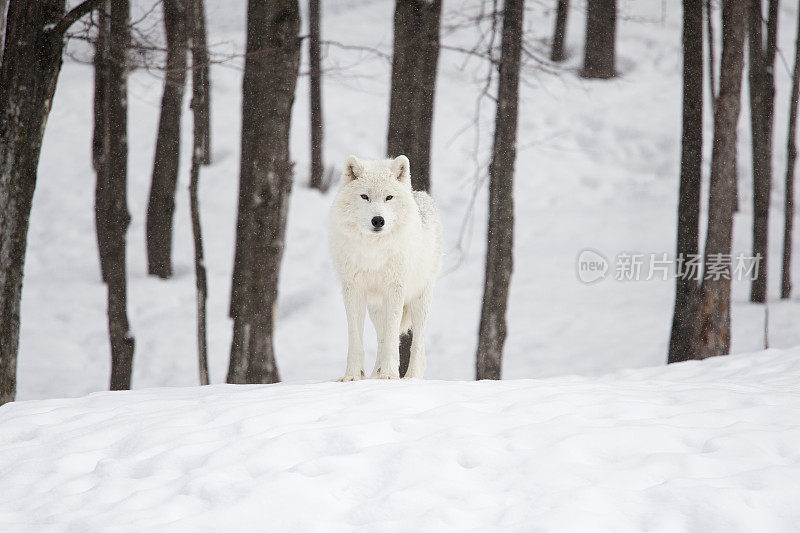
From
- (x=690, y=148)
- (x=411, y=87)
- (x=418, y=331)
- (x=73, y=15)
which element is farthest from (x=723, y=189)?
(x=73, y=15)

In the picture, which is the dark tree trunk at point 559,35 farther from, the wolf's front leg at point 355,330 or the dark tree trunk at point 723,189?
the wolf's front leg at point 355,330

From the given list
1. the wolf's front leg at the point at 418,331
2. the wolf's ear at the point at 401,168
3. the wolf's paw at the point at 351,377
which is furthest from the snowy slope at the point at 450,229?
the wolf's paw at the point at 351,377

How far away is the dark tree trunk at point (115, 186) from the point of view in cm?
947

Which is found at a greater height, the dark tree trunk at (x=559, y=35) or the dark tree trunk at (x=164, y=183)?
the dark tree trunk at (x=559, y=35)

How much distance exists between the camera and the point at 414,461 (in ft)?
12.8

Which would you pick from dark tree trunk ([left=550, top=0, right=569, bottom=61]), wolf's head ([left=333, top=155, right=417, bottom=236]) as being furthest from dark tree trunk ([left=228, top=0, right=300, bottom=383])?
dark tree trunk ([left=550, top=0, right=569, bottom=61])

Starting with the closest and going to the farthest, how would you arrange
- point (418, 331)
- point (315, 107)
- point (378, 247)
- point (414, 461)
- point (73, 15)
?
point (414, 461), point (378, 247), point (418, 331), point (73, 15), point (315, 107)

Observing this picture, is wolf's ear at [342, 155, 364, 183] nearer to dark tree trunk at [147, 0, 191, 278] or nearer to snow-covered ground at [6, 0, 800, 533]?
snow-covered ground at [6, 0, 800, 533]

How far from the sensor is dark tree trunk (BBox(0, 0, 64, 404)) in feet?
21.8

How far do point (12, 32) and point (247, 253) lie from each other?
294 centimetres

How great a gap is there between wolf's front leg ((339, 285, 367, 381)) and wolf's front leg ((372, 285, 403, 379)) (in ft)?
0.56

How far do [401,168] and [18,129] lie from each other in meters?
3.43

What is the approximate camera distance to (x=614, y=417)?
454cm

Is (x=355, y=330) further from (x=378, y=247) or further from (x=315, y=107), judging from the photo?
(x=315, y=107)
